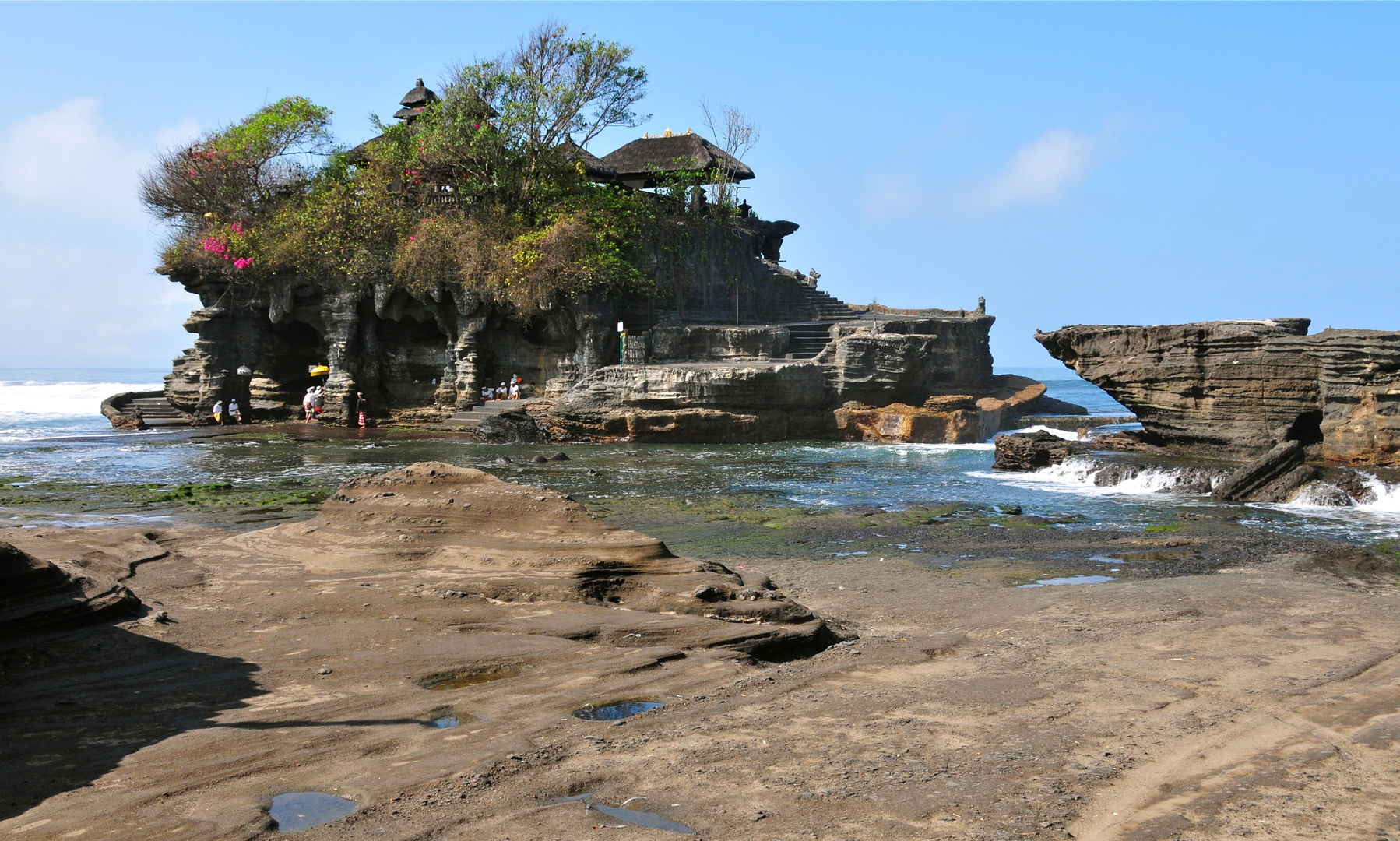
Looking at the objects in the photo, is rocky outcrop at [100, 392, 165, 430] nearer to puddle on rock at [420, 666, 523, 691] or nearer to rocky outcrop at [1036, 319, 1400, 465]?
rocky outcrop at [1036, 319, 1400, 465]

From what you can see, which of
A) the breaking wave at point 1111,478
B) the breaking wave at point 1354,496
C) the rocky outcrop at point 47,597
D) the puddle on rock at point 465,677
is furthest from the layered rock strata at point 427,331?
the puddle on rock at point 465,677

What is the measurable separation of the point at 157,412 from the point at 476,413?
1272 centimetres

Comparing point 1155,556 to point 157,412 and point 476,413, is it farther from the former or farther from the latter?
point 157,412

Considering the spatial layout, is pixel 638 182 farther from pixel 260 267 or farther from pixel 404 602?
pixel 404 602

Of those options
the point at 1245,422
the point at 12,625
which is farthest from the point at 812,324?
the point at 12,625

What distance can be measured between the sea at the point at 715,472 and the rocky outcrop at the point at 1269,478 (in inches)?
12.3

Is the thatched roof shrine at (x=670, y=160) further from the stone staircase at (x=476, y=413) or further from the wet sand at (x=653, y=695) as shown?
the wet sand at (x=653, y=695)

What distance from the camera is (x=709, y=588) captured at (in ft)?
22.2

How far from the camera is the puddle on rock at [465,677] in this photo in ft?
17.4

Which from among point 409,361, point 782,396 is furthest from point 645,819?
point 409,361

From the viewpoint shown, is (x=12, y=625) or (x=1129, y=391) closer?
(x=12, y=625)

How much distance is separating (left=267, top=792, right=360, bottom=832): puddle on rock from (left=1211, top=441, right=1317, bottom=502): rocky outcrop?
14788mm

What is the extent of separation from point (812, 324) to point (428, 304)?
→ 40.1 ft

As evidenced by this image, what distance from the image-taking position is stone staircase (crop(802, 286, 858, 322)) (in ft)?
111
